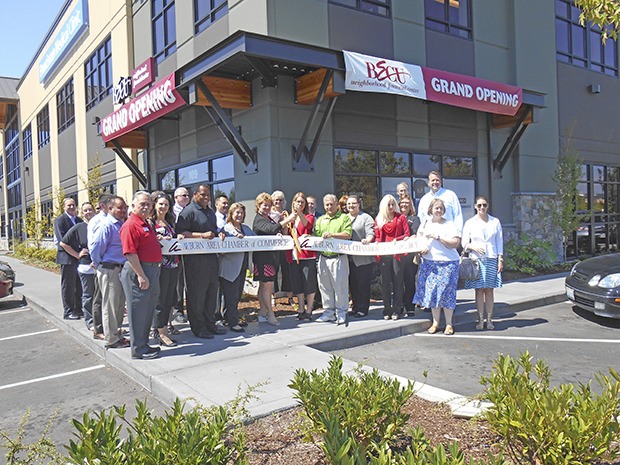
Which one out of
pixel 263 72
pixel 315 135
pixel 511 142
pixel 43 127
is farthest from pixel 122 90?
pixel 43 127

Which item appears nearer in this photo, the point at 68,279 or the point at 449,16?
the point at 68,279

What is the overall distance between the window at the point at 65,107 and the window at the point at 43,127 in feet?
9.58

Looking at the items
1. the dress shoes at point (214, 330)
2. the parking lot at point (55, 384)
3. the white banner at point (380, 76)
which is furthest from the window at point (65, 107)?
the dress shoes at point (214, 330)

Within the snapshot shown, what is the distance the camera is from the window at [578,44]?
1517 cm

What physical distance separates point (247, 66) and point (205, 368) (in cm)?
593

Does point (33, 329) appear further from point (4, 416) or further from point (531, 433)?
point (531, 433)

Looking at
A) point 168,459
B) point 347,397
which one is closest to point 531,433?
point 347,397

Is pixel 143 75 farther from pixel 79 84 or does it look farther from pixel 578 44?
pixel 578 44

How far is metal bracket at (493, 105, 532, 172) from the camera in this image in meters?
12.4

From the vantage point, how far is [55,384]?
537 cm

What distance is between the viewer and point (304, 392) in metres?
3.16

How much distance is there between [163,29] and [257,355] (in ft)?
36.2

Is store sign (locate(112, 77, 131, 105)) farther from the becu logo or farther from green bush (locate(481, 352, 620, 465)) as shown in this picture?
green bush (locate(481, 352, 620, 465))

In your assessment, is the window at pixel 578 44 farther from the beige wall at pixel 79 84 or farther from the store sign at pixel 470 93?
the beige wall at pixel 79 84
